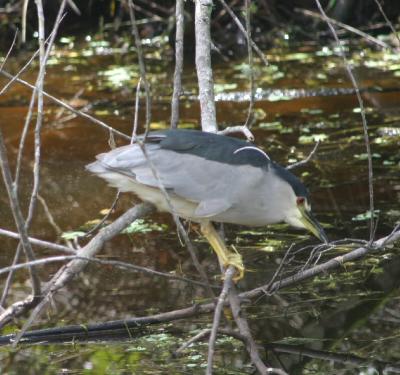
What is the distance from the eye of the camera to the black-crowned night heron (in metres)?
3.52

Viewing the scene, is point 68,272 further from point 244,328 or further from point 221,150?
point 221,150

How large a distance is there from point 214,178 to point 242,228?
4.99ft

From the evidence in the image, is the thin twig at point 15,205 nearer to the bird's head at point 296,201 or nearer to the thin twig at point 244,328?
the thin twig at point 244,328

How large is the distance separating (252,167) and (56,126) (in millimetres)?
3851

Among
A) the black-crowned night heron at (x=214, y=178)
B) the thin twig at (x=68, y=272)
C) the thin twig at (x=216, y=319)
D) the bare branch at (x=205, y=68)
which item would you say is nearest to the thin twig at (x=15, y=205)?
the thin twig at (x=68, y=272)

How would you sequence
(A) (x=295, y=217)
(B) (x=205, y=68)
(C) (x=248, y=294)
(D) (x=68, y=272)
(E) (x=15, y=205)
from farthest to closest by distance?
(B) (x=205, y=68)
(A) (x=295, y=217)
(C) (x=248, y=294)
(D) (x=68, y=272)
(E) (x=15, y=205)

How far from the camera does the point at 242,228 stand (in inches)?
199

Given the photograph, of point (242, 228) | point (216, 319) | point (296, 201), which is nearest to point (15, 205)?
point (216, 319)

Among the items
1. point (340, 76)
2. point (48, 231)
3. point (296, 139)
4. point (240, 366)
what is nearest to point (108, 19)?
point (340, 76)

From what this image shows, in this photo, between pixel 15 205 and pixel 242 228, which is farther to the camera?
pixel 242 228

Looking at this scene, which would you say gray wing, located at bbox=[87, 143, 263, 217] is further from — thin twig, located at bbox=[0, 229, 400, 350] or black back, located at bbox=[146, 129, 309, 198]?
→ thin twig, located at bbox=[0, 229, 400, 350]

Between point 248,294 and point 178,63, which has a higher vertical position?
point 178,63

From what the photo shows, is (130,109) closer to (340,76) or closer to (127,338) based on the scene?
(340,76)

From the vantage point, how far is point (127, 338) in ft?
12.4
